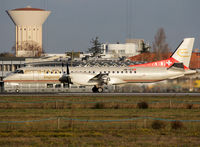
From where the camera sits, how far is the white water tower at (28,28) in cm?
16900

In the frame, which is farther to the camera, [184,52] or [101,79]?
[184,52]

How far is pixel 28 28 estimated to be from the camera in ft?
583

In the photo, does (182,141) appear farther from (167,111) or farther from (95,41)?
(95,41)

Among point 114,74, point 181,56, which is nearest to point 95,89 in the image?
point 114,74

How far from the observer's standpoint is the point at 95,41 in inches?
6225

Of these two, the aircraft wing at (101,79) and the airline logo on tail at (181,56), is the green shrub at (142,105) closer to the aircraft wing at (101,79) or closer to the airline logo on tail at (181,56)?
the aircraft wing at (101,79)

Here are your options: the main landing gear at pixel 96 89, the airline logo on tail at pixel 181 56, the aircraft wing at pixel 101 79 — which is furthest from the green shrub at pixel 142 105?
the airline logo on tail at pixel 181 56

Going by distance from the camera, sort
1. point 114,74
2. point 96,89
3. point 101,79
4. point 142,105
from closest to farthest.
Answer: point 142,105 → point 101,79 → point 114,74 → point 96,89

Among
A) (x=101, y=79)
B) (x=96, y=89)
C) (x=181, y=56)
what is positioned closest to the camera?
(x=101, y=79)

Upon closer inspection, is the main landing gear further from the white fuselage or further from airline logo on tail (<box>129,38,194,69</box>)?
airline logo on tail (<box>129,38,194,69</box>)

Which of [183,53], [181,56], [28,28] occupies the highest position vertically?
[28,28]

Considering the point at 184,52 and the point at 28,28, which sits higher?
the point at 28,28

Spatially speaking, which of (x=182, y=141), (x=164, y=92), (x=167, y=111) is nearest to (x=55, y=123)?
(x=182, y=141)

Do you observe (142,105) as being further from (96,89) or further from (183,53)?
(183,53)
